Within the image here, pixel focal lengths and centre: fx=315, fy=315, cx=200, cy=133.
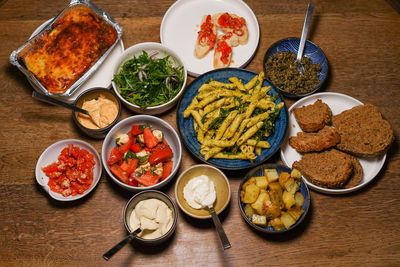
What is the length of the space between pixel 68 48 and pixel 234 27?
4.72 feet

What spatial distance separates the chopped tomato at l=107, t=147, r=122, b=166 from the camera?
2350mm

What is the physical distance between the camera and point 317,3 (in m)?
3.02

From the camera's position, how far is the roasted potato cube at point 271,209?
215 centimetres

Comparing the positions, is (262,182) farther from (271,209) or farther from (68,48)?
(68,48)

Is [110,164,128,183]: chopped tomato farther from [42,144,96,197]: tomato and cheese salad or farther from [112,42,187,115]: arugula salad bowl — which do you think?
[112,42,187,115]: arugula salad bowl

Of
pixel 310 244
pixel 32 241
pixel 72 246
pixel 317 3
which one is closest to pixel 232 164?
pixel 310 244

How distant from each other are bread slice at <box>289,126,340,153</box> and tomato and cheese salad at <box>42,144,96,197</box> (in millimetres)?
1606

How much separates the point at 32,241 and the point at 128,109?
124 centimetres

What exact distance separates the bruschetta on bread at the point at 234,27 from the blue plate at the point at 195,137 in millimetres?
378

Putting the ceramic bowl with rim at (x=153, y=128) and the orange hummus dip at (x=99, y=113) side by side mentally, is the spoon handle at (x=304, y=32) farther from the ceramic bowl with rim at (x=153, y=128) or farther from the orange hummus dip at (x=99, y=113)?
the orange hummus dip at (x=99, y=113)

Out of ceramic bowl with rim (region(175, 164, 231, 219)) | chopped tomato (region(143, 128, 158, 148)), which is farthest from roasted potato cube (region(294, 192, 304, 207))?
chopped tomato (region(143, 128, 158, 148))

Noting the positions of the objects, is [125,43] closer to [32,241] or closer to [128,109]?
[128,109]

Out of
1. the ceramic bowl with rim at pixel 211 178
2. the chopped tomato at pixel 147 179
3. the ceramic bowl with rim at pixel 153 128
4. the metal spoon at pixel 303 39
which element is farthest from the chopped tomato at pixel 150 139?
the metal spoon at pixel 303 39

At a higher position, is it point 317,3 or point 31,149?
point 317,3
